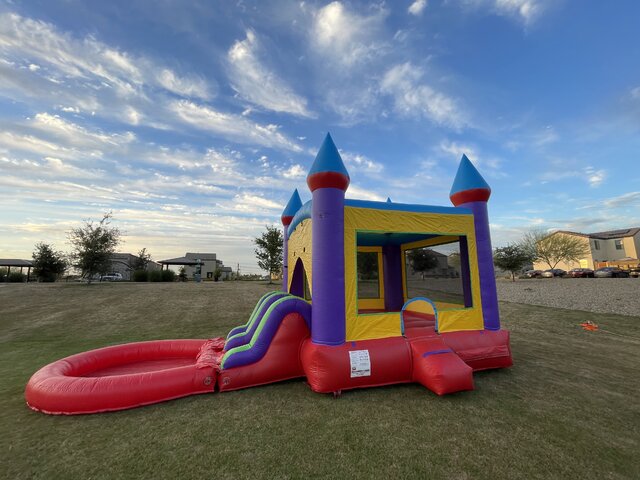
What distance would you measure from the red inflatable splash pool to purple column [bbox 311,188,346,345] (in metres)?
1.86

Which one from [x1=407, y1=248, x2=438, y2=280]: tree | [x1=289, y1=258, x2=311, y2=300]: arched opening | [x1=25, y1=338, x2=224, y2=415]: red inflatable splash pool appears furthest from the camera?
[x1=289, y1=258, x2=311, y2=300]: arched opening

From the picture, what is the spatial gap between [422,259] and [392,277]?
1.04 meters

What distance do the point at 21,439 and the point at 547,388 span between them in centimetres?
701

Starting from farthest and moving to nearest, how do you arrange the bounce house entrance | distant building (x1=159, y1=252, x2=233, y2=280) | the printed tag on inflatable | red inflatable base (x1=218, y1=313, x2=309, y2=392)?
distant building (x1=159, y1=252, x2=233, y2=280) → the bounce house entrance → red inflatable base (x1=218, y1=313, x2=309, y2=392) → the printed tag on inflatable

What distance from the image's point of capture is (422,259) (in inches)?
294

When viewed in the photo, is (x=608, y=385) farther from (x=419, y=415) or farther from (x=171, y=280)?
(x=171, y=280)

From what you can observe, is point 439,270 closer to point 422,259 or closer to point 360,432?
point 422,259

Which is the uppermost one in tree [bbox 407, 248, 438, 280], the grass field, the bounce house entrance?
tree [bbox 407, 248, 438, 280]

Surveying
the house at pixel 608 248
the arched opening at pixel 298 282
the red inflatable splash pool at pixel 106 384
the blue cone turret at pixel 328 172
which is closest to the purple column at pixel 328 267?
the blue cone turret at pixel 328 172

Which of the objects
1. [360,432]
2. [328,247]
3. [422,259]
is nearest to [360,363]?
[360,432]

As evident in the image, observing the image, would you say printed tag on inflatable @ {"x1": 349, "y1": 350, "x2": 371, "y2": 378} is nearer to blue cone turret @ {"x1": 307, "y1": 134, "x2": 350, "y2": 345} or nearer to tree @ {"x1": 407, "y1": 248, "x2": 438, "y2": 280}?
blue cone turret @ {"x1": 307, "y1": 134, "x2": 350, "y2": 345}

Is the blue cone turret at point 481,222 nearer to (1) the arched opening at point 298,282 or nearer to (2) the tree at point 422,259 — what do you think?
(2) the tree at point 422,259

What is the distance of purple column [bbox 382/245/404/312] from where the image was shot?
25.9ft

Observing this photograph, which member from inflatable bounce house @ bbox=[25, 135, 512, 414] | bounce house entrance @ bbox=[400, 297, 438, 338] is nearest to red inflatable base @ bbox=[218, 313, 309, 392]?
inflatable bounce house @ bbox=[25, 135, 512, 414]
